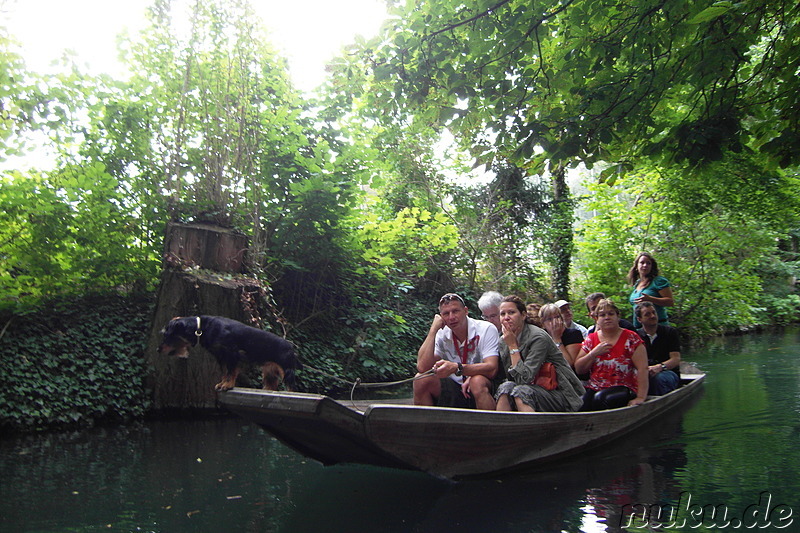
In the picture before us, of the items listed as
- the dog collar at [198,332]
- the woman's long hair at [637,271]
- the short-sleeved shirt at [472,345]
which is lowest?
the short-sleeved shirt at [472,345]

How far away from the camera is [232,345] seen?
4668 mm

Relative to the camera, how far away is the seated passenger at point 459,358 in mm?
4270

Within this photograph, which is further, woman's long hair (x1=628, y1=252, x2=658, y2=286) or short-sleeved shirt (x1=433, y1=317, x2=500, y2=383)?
woman's long hair (x1=628, y1=252, x2=658, y2=286)

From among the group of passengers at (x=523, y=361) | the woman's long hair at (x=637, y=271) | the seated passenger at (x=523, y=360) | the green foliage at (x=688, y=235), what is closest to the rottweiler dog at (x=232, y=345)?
the group of passengers at (x=523, y=361)

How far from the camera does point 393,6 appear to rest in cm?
514

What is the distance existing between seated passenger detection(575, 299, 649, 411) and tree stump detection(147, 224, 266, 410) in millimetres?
3327

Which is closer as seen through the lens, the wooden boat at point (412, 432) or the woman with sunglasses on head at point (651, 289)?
the wooden boat at point (412, 432)

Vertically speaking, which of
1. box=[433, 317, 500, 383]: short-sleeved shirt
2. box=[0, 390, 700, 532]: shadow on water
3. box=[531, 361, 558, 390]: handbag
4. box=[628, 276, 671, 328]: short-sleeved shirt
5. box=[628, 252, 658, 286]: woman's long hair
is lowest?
box=[0, 390, 700, 532]: shadow on water

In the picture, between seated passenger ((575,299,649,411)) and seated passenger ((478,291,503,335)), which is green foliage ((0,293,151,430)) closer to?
seated passenger ((478,291,503,335))

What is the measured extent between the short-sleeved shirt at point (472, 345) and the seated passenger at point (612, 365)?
1.01m

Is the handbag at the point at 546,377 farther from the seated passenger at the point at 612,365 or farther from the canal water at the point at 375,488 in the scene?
the seated passenger at the point at 612,365

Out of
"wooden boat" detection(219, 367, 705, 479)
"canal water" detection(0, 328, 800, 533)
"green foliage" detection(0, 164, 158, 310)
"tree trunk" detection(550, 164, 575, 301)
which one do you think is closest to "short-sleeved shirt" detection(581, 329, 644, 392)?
"canal water" detection(0, 328, 800, 533)

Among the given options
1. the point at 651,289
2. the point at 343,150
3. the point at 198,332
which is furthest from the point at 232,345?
the point at 651,289

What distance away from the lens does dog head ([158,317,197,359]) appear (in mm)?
4746
